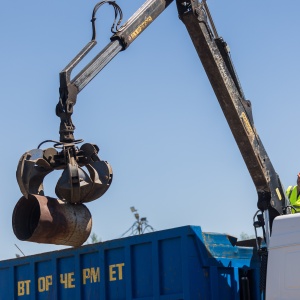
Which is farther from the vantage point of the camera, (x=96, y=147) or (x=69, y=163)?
(x=96, y=147)

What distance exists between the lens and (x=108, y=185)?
8242 mm

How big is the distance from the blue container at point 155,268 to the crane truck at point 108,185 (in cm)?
1

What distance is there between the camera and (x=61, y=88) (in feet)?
26.5

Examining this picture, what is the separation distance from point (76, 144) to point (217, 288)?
6.36ft

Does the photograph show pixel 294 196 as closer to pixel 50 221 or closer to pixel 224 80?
pixel 224 80

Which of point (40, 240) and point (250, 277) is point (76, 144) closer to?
point (40, 240)

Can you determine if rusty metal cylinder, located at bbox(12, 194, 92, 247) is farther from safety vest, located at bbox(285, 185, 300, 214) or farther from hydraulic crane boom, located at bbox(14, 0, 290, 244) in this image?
safety vest, located at bbox(285, 185, 300, 214)

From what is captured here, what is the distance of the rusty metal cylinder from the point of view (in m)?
8.00

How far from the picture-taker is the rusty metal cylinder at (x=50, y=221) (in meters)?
8.00

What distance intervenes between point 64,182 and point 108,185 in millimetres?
496

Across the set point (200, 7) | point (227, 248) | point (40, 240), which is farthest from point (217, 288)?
point (200, 7)

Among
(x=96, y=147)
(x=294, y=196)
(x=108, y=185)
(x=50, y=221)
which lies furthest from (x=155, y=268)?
(x=294, y=196)

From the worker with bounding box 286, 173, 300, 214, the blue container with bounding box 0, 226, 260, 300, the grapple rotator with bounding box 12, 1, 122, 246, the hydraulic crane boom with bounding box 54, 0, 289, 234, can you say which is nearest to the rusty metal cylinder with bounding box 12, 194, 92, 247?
the grapple rotator with bounding box 12, 1, 122, 246

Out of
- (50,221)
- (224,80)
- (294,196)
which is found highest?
(224,80)
